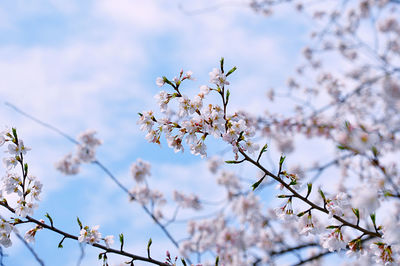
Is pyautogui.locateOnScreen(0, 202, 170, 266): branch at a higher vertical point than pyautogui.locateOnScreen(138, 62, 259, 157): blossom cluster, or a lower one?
lower

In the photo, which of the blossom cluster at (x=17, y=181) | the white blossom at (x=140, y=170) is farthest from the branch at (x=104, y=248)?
the white blossom at (x=140, y=170)

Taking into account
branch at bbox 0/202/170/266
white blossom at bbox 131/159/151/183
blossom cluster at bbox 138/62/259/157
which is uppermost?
white blossom at bbox 131/159/151/183

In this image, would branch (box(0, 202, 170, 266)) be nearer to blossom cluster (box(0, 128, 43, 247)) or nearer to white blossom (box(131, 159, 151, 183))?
blossom cluster (box(0, 128, 43, 247))

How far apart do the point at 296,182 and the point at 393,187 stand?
6.66 feet

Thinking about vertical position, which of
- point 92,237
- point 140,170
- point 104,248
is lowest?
point 104,248

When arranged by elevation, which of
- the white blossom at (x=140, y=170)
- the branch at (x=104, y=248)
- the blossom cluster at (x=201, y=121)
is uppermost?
the white blossom at (x=140, y=170)

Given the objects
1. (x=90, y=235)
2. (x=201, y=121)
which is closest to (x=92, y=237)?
(x=90, y=235)

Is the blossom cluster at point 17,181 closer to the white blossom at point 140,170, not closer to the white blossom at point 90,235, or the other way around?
the white blossom at point 90,235

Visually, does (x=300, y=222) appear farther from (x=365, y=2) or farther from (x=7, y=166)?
(x=365, y=2)

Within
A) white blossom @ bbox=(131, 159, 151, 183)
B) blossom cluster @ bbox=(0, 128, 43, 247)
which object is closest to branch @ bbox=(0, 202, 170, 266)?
blossom cluster @ bbox=(0, 128, 43, 247)

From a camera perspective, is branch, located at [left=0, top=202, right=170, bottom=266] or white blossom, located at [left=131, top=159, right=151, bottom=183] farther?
white blossom, located at [left=131, top=159, right=151, bottom=183]

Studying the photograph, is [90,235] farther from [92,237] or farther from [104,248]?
[104,248]

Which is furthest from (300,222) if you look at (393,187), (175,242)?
(175,242)

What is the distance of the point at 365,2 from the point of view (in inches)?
469
